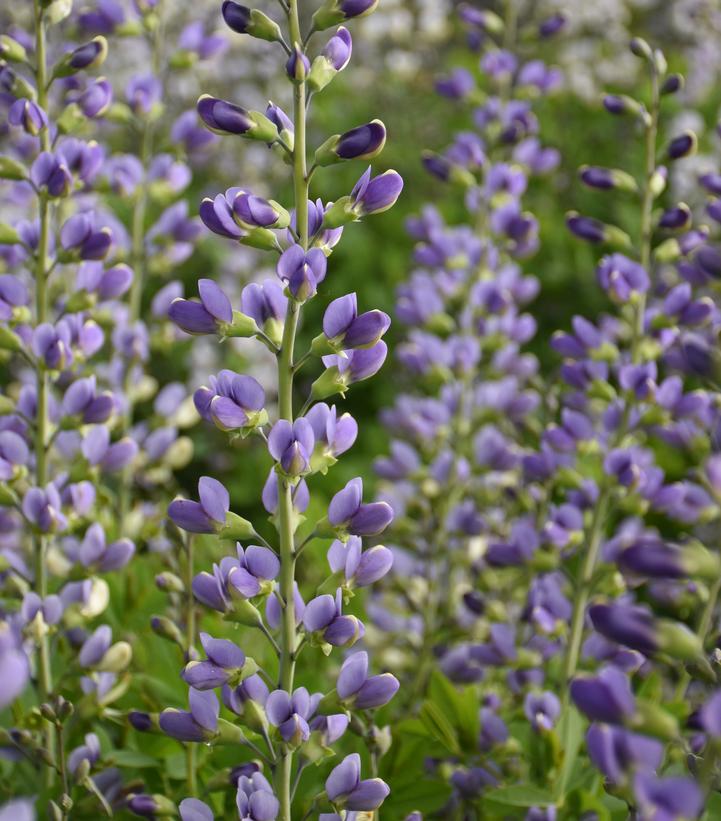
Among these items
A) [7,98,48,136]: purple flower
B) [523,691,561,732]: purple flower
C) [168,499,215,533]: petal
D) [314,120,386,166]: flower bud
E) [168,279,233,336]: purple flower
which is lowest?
[523,691,561,732]: purple flower

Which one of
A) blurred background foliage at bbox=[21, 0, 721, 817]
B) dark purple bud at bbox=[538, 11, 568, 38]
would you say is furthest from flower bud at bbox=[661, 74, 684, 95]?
blurred background foliage at bbox=[21, 0, 721, 817]

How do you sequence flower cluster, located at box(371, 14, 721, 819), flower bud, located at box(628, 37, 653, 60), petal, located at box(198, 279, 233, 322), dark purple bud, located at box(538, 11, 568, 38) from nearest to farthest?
flower cluster, located at box(371, 14, 721, 819), petal, located at box(198, 279, 233, 322), flower bud, located at box(628, 37, 653, 60), dark purple bud, located at box(538, 11, 568, 38)

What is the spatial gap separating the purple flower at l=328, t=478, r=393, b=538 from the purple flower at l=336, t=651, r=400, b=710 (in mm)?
150

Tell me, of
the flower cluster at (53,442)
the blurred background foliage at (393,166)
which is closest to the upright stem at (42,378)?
the flower cluster at (53,442)

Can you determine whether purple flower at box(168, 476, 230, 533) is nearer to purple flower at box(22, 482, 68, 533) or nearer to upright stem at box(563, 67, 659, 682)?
purple flower at box(22, 482, 68, 533)

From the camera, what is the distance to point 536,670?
2.07 metres

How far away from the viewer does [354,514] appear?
1329 mm

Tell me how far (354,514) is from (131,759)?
0.61m

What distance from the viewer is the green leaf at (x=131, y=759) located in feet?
5.31

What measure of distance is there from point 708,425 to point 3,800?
1450 mm

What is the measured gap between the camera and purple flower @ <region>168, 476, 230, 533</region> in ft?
4.27

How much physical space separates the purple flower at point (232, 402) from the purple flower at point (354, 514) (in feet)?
0.46

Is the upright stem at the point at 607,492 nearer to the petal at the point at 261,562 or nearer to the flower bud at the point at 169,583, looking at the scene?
the flower bud at the point at 169,583

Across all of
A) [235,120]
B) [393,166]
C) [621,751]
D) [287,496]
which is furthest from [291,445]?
[393,166]
